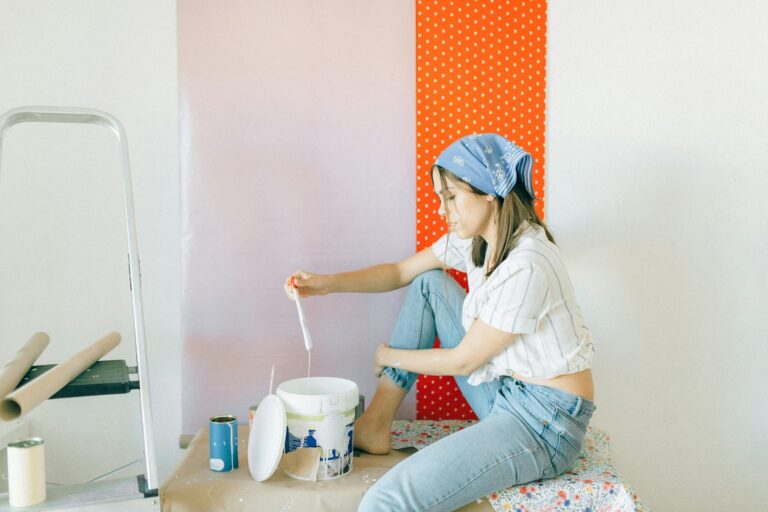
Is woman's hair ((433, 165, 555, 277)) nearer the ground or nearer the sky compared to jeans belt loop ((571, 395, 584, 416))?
nearer the sky

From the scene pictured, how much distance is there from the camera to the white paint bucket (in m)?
1.51

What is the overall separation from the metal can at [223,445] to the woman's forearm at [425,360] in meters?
0.39

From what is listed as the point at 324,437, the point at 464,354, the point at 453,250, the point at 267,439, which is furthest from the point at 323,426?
the point at 453,250

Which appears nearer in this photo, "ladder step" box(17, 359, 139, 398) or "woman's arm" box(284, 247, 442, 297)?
"ladder step" box(17, 359, 139, 398)

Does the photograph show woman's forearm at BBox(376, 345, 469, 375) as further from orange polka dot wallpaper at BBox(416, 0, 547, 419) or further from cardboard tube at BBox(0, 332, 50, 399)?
cardboard tube at BBox(0, 332, 50, 399)

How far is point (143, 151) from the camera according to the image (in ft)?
6.31

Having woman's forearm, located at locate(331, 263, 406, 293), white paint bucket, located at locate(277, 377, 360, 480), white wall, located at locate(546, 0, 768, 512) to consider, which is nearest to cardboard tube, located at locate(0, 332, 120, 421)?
white paint bucket, located at locate(277, 377, 360, 480)

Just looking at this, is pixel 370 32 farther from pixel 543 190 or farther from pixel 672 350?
pixel 672 350

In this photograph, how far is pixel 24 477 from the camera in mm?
1313

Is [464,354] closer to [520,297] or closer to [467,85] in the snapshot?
[520,297]

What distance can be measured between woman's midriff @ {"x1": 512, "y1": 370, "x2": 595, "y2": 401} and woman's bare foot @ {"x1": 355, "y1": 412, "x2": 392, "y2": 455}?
40 cm

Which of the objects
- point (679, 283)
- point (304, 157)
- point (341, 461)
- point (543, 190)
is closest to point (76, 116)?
point (304, 157)

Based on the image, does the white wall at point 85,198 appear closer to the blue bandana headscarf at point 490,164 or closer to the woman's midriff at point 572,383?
the blue bandana headscarf at point 490,164

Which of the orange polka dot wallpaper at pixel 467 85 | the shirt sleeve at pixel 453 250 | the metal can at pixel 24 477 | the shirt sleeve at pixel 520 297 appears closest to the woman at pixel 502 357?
the shirt sleeve at pixel 520 297
